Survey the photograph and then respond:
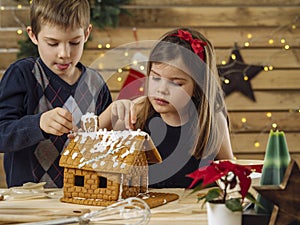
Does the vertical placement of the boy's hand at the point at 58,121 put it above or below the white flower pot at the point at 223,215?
above

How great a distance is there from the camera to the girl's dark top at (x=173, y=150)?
2.02 meters

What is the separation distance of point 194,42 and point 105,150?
0.56 meters

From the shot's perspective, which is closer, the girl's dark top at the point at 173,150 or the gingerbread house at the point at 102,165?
the gingerbread house at the point at 102,165

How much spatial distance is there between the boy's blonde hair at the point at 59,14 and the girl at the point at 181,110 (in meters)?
0.26

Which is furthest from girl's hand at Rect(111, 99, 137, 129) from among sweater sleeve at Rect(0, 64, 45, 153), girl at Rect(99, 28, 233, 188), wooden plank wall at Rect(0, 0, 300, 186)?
wooden plank wall at Rect(0, 0, 300, 186)

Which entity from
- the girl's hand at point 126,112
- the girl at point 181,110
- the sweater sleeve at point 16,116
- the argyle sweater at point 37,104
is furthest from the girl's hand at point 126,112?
the argyle sweater at point 37,104

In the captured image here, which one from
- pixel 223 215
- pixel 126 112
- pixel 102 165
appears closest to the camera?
pixel 223 215

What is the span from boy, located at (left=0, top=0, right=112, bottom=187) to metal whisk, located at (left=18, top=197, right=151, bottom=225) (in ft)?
1.49

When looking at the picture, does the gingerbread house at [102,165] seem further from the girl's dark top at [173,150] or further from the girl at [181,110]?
the girl's dark top at [173,150]

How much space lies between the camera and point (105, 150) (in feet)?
5.22

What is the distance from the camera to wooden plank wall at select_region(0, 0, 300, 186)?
4559 millimetres

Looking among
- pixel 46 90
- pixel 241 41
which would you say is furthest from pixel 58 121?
pixel 241 41

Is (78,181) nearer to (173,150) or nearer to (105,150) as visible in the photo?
(105,150)

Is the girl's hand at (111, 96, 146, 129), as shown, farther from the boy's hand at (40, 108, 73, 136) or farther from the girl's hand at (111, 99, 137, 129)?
the boy's hand at (40, 108, 73, 136)
